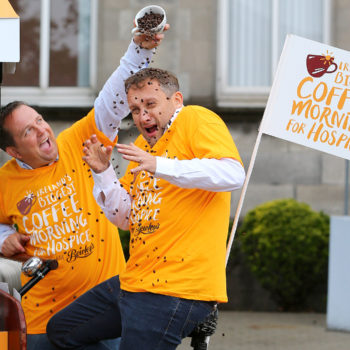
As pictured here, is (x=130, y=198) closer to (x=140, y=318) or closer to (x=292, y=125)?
(x=140, y=318)

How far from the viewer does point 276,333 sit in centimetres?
749

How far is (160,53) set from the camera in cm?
889

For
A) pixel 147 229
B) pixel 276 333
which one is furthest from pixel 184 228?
pixel 276 333

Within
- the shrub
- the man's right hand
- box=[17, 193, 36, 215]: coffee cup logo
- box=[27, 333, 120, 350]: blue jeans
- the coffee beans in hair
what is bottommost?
the shrub

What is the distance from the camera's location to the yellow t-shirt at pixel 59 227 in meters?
3.54

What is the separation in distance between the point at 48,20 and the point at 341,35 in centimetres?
329

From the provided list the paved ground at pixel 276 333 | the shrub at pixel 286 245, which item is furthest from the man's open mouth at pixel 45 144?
the shrub at pixel 286 245

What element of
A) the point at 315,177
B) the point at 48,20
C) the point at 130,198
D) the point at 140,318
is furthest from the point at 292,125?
the point at 48,20

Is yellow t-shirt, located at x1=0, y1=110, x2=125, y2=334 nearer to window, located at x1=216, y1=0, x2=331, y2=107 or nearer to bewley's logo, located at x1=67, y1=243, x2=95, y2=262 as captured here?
bewley's logo, located at x1=67, y1=243, x2=95, y2=262

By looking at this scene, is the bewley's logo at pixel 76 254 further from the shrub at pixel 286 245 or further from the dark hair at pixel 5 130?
the shrub at pixel 286 245

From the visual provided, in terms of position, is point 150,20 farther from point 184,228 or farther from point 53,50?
point 53,50

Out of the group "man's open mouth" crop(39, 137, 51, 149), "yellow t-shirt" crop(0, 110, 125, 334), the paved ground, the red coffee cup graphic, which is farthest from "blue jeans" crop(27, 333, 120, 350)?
the paved ground

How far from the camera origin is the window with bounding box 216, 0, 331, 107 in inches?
362

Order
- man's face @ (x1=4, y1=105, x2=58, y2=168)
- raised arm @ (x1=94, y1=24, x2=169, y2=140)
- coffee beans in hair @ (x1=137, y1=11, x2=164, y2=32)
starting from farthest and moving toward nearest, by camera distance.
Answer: man's face @ (x1=4, y1=105, x2=58, y2=168) → raised arm @ (x1=94, y1=24, x2=169, y2=140) → coffee beans in hair @ (x1=137, y1=11, x2=164, y2=32)
